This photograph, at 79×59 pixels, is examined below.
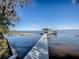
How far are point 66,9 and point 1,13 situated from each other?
3951 mm

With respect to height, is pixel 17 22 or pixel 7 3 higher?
pixel 7 3

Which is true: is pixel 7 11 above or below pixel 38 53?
above

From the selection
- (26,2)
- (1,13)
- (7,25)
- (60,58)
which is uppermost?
(26,2)

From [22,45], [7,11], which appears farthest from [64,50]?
[7,11]

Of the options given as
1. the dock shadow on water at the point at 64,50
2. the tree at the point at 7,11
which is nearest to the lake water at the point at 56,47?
the dock shadow on water at the point at 64,50

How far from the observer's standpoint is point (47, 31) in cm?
2006

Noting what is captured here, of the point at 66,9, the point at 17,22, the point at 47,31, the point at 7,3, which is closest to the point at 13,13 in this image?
the point at 17,22

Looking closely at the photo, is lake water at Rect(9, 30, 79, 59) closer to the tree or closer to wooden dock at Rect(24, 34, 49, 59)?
wooden dock at Rect(24, 34, 49, 59)

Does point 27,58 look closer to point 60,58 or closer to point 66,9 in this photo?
point 60,58

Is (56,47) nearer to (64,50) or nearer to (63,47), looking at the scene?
(63,47)

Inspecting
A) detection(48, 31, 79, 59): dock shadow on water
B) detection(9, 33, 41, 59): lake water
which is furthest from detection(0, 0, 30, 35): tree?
detection(48, 31, 79, 59): dock shadow on water

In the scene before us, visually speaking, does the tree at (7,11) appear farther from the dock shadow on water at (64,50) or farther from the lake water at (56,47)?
the dock shadow on water at (64,50)

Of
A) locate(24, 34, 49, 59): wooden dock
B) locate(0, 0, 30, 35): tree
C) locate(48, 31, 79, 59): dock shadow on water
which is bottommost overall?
locate(48, 31, 79, 59): dock shadow on water

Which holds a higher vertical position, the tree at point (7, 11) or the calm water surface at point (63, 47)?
the tree at point (7, 11)
